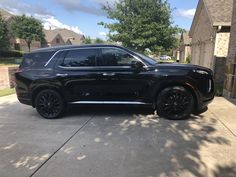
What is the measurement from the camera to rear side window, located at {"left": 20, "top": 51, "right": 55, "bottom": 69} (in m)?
7.16

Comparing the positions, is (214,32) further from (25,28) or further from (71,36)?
(71,36)

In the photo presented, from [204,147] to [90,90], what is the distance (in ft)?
10.6

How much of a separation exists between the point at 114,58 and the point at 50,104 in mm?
2063

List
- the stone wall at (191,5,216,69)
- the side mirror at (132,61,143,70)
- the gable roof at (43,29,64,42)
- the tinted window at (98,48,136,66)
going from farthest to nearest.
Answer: the gable roof at (43,29,64,42)
the stone wall at (191,5,216,69)
the tinted window at (98,48,136,66)
the side mirror at (132,61,143,70)

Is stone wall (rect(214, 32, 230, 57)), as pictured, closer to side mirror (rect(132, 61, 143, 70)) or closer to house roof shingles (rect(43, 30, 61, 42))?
side mirror (rect(132, 61, 143, 70))

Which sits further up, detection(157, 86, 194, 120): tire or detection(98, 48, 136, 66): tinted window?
detection(98, 48, 136, 66): tinted window

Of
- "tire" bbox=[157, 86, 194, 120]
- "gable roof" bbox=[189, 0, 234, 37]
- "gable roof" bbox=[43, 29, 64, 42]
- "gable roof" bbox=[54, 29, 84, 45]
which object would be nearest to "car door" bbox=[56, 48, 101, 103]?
"tire" bbox=[157, 86, 194, 120]

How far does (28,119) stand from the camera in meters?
7.13

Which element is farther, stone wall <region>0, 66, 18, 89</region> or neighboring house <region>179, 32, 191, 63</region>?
neighboring house <region>179, 32, 191, 63</region>

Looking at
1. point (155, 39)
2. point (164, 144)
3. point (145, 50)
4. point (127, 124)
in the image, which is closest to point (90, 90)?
point (127, 124)

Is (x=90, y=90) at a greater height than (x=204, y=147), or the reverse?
(x=90, y=90)

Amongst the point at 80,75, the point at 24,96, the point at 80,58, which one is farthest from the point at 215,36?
the point at 24,96

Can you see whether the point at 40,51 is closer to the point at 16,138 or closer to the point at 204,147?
the point at 16,138

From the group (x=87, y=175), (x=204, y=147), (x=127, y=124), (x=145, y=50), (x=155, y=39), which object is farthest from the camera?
(x=145, y=50)
